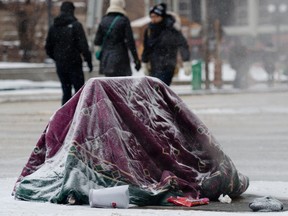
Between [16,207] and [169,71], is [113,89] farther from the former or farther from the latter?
[169,71]

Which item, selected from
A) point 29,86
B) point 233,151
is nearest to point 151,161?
point 233,151

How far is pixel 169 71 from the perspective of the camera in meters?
15.0

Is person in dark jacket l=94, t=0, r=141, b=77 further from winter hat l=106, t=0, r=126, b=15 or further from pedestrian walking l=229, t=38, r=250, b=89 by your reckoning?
pedestrian walking l=229, t=38, r=250, b=89

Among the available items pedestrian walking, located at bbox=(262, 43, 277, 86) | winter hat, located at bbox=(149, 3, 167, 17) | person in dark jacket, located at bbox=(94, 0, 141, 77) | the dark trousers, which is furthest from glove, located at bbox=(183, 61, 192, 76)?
pedestrian walking, located at bbox=(262, 43, 277, 86)

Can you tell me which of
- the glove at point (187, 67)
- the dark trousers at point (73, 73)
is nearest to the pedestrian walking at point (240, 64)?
the glove at point (187, 67)

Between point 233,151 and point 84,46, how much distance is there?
420cm

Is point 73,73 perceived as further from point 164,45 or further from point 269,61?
point 269,61

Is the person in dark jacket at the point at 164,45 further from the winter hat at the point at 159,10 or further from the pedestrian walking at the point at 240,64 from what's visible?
the pedestrian walking at the point at 240,64

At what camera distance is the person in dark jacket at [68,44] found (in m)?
15.8

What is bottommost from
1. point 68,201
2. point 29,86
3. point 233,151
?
point 29,86

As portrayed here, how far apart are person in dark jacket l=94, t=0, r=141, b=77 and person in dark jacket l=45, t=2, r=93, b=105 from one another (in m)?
0.58

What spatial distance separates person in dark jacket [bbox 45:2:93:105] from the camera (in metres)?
15.8

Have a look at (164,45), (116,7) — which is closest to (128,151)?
(164,45)

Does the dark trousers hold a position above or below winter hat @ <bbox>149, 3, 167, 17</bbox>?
below
